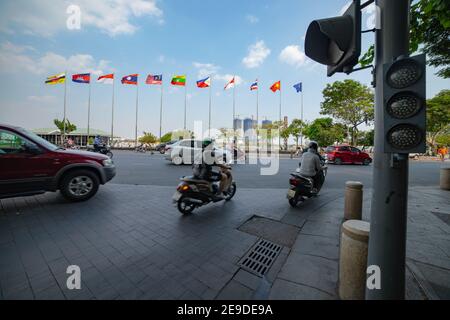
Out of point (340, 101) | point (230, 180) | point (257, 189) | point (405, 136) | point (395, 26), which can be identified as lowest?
point (257, 189)

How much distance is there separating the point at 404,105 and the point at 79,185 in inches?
258

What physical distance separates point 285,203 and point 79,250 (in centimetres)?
486

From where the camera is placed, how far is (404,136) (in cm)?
151

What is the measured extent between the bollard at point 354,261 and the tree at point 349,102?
32.2 metres

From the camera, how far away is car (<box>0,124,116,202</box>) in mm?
4445

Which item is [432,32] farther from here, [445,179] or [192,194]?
[192,194]

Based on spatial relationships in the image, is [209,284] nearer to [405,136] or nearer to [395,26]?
[405,136]

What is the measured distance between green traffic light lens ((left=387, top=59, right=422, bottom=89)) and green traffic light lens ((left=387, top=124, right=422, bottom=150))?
0.32 m

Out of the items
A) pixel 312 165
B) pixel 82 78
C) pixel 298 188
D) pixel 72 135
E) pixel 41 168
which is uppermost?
pixel 82 78

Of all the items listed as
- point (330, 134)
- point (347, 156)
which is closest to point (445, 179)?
point (347, 156)

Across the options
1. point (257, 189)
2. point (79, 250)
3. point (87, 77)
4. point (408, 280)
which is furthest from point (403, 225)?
point (87, 77)

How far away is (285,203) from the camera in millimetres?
5793

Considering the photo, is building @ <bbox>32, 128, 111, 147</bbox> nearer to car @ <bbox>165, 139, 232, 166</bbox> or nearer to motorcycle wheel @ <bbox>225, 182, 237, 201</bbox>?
car @ <bbox>165, 139, 232, 166</bbox>
